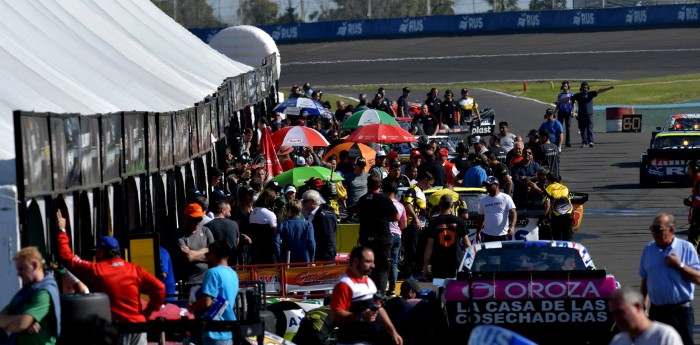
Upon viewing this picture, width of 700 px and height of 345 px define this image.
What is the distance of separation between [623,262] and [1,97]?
9112mm

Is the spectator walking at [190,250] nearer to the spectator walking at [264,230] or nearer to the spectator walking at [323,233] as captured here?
the spectator walking at [264,230]

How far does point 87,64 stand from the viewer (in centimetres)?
1858

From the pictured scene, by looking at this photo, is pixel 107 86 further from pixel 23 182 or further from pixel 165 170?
pixel 23 182

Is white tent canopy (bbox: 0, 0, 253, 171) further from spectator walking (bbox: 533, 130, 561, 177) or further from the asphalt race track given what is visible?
the asphalt race track

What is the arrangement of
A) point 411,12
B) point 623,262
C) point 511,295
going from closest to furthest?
point 511,295, point 623,262, point 411,12

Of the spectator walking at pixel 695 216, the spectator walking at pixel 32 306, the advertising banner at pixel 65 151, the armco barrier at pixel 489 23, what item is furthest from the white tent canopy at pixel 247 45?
the armco barrier at pixel 489 23

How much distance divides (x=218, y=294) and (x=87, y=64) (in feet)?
29.0

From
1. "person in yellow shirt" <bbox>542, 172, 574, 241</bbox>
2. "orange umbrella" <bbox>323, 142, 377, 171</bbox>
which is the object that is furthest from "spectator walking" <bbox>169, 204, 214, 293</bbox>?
"orange umbrella" <bbox>323, 142, 377, 171</bbox>

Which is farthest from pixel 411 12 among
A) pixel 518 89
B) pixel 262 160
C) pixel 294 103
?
pixel 262 160

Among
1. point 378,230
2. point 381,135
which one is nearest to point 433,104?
point 381,135

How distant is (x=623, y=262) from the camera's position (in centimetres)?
1875

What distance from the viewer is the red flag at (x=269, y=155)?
23.0 metres

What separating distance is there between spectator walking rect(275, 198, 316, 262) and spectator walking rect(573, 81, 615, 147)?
22100mm

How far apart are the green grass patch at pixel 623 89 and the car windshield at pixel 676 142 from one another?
23432 mm
